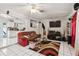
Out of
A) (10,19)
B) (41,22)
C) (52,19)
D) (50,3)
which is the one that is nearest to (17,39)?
(10,19)

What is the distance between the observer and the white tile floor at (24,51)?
2.30 m

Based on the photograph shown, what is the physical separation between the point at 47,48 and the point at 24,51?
1.39ft

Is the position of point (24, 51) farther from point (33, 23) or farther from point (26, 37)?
point (33, 23)

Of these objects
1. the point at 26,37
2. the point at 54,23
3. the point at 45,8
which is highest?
the point at 45,8

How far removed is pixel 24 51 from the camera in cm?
237

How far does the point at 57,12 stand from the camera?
2.32m

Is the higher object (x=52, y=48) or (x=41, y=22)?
(x=41, y=22)

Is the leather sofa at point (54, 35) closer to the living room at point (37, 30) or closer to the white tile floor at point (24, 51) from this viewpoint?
the living room at point (37, 30)

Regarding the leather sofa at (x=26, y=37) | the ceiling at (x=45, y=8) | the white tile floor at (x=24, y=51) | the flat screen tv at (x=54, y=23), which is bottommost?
the white tile floor at (x=24, y=51)

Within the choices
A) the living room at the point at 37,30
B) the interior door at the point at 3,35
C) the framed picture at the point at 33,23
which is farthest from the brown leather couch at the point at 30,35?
the interior door at the point at 3,35

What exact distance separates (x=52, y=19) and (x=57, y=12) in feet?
0.50

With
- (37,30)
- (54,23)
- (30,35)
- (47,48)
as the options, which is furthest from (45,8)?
(47,48)

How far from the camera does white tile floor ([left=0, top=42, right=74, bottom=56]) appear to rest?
2.30 metres

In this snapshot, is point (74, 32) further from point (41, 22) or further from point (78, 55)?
point (41, 22)
